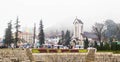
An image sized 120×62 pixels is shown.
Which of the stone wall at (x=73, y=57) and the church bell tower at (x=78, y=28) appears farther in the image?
the church bell tower at (x=78, y=28)

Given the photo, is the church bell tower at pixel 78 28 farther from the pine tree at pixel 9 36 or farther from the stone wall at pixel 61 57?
the stone wall at pixel 61 57

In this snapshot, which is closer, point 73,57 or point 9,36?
point 73,57

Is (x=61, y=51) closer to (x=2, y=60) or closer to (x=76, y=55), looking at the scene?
(x=76, y=55)

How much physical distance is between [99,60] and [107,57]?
0.73m

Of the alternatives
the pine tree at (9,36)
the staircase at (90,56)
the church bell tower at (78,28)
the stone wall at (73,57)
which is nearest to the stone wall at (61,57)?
the stone wall at (73,57)

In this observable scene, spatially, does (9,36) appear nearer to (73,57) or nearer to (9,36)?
(9,36)

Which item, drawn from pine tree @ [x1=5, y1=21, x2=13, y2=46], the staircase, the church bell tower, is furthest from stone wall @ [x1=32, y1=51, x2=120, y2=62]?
the church bell tower

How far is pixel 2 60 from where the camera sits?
20.4 meters

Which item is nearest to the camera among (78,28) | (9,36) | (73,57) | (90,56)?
(90,56)

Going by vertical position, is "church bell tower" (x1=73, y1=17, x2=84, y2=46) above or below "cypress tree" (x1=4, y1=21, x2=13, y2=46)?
above

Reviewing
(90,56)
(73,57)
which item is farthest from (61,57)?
(90,56)

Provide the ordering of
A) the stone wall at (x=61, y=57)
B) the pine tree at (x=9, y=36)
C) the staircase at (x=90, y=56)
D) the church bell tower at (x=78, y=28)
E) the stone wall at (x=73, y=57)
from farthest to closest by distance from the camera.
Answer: the church bell tower at (x=78, y=28)
the pine tree at (x=9, y=36)
the stone wall at (x=61, y=57)
the staircase at (x=90, y=56)
the stone wall at (x=73, y=57)

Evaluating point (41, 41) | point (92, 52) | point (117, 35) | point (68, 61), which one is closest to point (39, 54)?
point (68, 61)

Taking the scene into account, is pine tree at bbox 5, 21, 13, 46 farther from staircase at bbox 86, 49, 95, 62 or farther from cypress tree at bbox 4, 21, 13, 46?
staircase at bbox 86, 49, 95, 62
